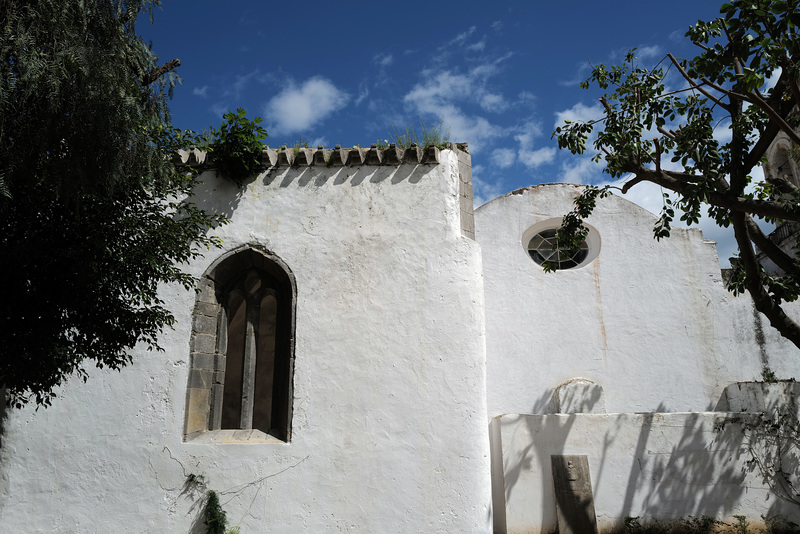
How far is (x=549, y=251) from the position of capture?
1244cm

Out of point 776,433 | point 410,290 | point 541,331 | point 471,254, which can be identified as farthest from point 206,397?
point 776,433

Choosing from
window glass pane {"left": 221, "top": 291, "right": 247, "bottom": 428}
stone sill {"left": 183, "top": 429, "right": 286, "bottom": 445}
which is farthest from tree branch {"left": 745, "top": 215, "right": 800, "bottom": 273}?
window glass pane {"left": 221, "top": 291, "right": 247, "bottom": 428}

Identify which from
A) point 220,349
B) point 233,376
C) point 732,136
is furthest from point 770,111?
point 233,376

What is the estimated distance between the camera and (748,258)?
710cm

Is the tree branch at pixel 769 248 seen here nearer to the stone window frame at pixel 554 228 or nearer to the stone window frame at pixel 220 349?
the stone window frame at pixel 554 228

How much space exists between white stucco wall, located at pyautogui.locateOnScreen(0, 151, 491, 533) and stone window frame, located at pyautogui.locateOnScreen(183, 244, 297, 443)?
11cm

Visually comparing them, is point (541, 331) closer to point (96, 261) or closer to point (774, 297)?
point (774, 297)

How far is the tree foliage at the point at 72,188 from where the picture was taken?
5.01 metres

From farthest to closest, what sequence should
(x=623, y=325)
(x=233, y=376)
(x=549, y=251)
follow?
(x=549, y=251), (x=623, y=325), (x=233, y=376)

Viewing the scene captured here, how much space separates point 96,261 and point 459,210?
4659 millimetres

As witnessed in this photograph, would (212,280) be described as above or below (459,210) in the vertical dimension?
below

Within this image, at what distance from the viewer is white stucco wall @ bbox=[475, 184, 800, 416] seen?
11.0 meters

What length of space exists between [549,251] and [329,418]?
6.78 metres

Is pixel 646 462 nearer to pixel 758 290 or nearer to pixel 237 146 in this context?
pixel 758 290
